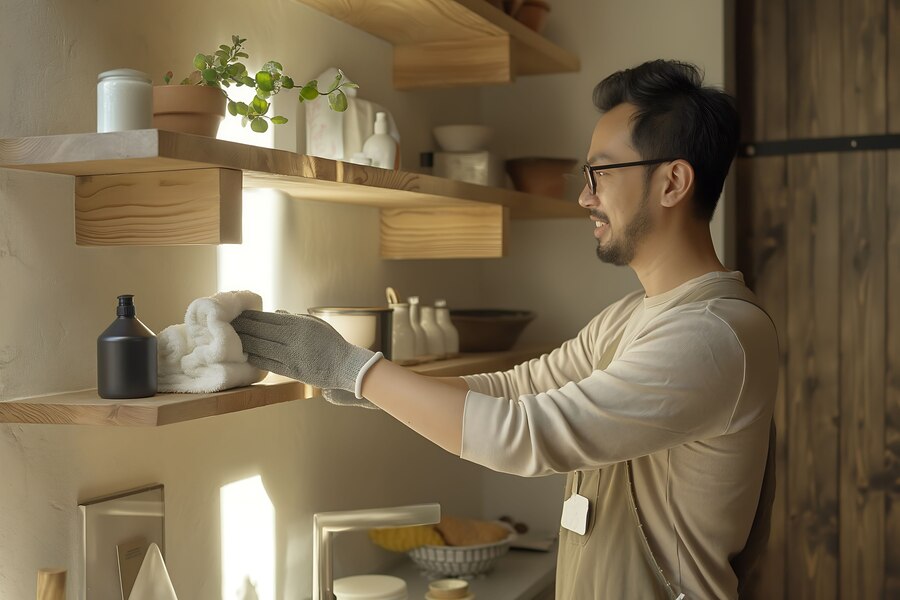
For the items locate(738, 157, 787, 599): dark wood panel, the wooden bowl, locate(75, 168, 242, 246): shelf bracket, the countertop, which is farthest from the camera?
locate(738, 157, 787, 599): dark wood panel

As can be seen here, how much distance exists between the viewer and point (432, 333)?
2.10 meters

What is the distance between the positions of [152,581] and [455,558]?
35.7 inches

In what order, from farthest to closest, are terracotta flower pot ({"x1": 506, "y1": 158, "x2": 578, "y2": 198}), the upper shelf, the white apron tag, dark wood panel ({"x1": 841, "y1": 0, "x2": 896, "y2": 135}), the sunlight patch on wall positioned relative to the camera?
1. dark wood panel ({"x1": 841, "y1": 0, "x2": 896, "y2": 135})
2. terracotta flower pot ({"x1": 506, "y1": 158, "x2": 578, "y2": 198})
3. the sunlight patch on wall
4. the white apron tag
5. the upper shelf

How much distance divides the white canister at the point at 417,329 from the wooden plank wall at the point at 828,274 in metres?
1.20

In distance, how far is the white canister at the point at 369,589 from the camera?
190cm

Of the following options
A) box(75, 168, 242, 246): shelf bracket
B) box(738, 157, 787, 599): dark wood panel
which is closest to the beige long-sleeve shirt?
box(75, 168, 242, 246): shelf bracket

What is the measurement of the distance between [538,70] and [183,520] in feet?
5.04

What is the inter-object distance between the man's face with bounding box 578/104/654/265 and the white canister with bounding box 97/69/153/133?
2.43 ft

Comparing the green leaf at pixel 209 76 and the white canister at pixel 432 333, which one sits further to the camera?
the white canister at pixel 432 333

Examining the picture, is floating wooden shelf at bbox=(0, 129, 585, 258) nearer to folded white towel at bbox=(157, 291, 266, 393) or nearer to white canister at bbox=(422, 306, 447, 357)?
folded white towel at bbox=(157, 291, 266, 393)

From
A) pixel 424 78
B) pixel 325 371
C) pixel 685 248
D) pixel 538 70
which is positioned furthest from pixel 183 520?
pixel 538 70

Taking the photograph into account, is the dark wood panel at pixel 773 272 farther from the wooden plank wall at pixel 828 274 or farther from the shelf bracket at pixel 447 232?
the shelf bracket at pixel 447 232

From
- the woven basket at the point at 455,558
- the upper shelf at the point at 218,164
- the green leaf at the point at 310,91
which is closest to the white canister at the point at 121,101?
the upper shelf at the point at 218,164

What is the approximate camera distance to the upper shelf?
1167mm
